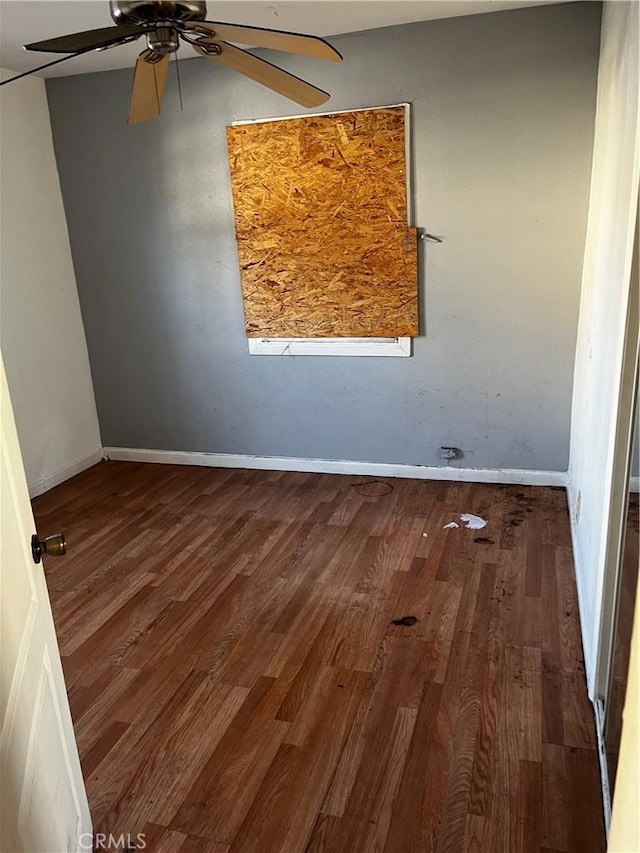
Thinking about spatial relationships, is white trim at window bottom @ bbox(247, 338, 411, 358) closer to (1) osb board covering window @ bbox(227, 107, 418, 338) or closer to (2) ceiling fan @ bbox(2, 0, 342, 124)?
(1) osb board covering window @ bbox(227, 107, 418, 338)

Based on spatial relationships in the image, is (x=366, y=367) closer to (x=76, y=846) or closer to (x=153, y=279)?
(x=153, y=279)

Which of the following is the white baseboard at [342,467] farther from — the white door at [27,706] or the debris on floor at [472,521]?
the white door at [27,706]

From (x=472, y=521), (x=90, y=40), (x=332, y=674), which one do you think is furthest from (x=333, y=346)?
(x=90, y=40)

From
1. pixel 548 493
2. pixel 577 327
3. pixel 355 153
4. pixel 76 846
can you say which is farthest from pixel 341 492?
pixel 76 846

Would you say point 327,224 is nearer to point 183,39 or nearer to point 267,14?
point 267,14

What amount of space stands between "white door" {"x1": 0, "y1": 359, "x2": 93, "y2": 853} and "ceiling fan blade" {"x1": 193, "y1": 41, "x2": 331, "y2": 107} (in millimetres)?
1147

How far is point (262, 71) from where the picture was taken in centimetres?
194

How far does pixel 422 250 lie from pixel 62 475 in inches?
109

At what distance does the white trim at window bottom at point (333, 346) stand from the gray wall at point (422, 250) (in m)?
0.06

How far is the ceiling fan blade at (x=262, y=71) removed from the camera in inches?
73.2

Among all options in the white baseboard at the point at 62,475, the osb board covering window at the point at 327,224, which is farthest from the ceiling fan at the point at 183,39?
the white baseboard at the point at 62,475

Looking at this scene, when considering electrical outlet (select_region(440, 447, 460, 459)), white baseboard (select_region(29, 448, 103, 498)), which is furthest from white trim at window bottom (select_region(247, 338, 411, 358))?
white baseboard (select_region(29, 448, 103, 498))

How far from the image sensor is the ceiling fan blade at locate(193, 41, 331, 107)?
1858 millimetres

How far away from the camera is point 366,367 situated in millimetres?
3955
